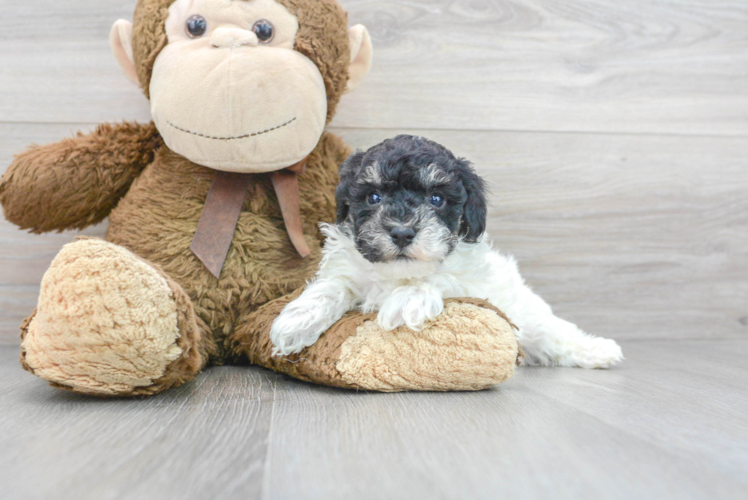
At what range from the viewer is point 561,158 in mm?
1797

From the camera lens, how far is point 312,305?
112 centimetres

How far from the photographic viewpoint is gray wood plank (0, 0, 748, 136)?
162cm

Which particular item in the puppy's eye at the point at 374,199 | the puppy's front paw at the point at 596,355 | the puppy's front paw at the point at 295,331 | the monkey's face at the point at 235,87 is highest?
the monkey's face at the point at 235,87

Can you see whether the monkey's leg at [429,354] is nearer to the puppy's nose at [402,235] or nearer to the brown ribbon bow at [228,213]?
the puppy's nose at [402,235]

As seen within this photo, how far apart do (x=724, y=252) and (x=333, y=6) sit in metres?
1.48

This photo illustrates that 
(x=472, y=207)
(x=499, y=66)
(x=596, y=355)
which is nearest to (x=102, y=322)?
(x=472, y=207)

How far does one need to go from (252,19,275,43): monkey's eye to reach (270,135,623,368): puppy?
1.14 ft

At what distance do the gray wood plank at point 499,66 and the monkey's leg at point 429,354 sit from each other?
2.76 feet

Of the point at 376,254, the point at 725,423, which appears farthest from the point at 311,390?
the point at 725,423

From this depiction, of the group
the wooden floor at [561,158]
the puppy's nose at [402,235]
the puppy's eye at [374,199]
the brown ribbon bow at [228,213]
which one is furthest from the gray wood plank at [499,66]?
the puppy's nose at [402,235]

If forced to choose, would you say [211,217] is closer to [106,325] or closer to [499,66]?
[106,325]

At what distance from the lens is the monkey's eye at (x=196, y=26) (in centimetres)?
124

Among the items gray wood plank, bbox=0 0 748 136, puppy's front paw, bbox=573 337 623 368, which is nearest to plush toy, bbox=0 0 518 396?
gray wood plank, bbox=0 0 748 136

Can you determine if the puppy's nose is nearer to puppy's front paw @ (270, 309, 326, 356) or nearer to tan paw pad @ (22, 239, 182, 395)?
puppy's front paw @ (270, 309, 326, 356)
